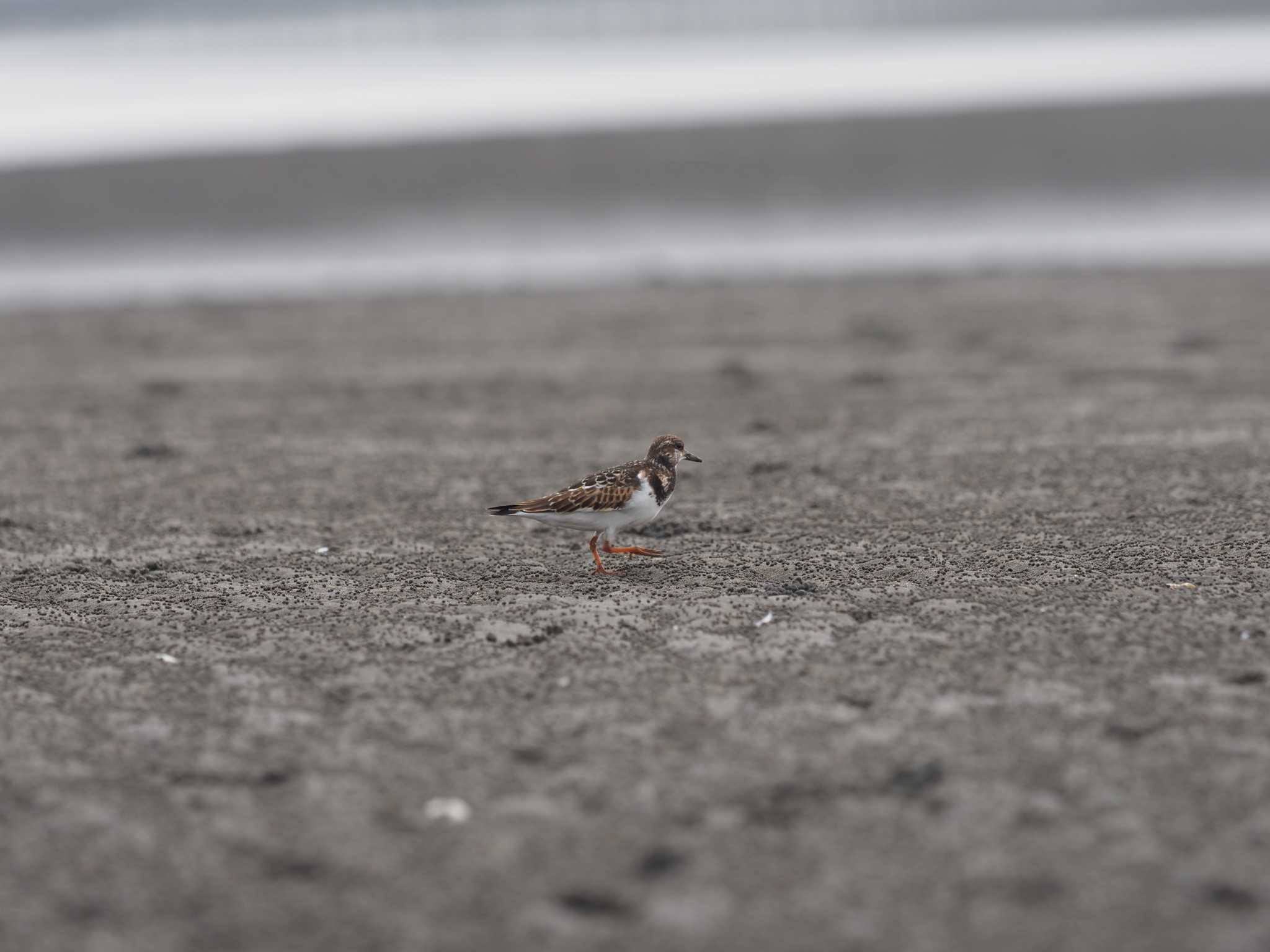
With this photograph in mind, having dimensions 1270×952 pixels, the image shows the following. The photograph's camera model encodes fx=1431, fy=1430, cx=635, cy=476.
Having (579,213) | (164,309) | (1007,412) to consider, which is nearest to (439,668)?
(1007,412)

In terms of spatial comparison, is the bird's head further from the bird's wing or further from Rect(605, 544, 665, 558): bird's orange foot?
Rect(605, 544, 665, 558): bird's orange foot

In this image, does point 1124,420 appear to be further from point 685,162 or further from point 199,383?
point 685,162

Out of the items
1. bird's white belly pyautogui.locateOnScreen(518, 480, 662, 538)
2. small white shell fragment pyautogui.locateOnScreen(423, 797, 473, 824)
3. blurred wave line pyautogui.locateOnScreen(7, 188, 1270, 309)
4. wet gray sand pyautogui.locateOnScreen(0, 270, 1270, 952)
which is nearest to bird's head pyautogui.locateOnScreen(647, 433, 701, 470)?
bird's white belly pyautogui.locateOnScreen(518, 480, 662, 538)

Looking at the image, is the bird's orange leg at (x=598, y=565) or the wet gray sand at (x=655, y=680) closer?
the wet gray sand at (x=655, y=680)

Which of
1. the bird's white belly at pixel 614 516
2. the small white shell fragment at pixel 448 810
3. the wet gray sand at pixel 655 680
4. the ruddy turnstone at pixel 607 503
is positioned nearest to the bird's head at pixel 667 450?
the ruddy turnstone at pixel 607 503

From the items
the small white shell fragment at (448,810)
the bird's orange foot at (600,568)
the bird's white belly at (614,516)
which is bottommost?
the small white shell fragment at (448,810)

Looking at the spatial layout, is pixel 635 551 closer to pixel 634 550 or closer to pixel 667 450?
pixel 634 550

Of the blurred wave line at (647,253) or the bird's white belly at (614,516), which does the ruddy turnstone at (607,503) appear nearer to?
the bird's white belly at (614,516)
